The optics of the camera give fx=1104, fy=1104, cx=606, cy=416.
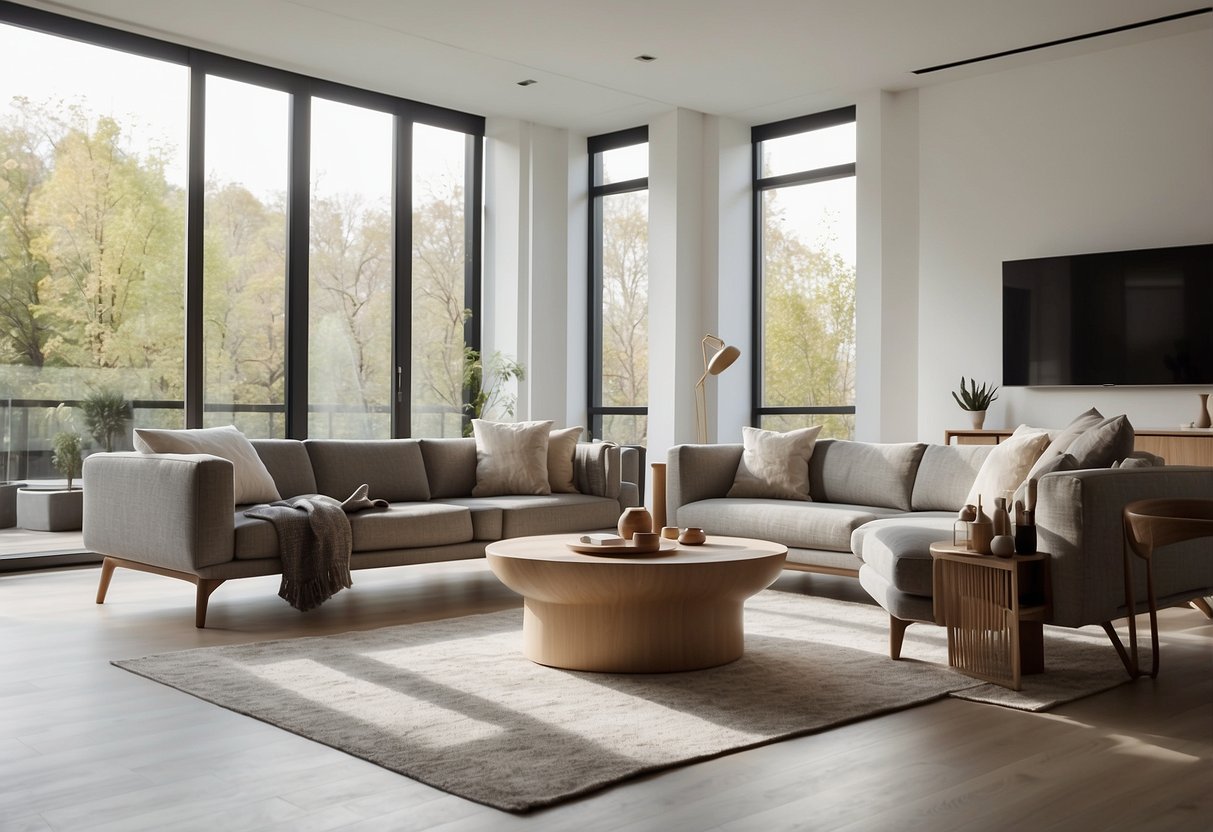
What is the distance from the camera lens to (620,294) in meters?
8.93

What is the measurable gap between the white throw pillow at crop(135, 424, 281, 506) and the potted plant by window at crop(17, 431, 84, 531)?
1.53m

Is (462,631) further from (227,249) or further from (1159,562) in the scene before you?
(227,249)

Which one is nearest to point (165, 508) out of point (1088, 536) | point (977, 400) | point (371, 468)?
point (371, 468)

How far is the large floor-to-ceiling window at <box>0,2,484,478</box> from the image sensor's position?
6039 millimetres

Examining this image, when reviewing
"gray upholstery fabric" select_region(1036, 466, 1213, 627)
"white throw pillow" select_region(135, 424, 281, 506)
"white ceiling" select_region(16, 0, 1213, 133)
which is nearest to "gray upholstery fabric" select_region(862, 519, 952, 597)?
"gray upholstery fabric" select_region(1036, 466, 1213, 627)

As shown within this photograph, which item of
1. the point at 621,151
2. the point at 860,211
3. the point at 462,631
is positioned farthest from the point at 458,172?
the point at 462,631

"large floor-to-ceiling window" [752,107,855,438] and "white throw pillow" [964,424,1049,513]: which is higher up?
"large floor-to-ceiling window" [752,107,855,438]

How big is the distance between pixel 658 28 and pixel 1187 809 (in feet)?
17.2

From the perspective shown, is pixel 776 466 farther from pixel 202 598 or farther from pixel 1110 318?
pixel 202 598

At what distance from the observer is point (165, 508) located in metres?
4.25

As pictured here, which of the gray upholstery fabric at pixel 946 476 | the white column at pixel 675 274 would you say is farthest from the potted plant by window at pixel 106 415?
the gray upholstery fabric at pixel 946 476

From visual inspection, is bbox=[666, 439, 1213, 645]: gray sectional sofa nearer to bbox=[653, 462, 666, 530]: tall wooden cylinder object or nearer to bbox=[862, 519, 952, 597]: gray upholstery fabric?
bbox=[862, 519, 952, 597]: gray upholstery fabric

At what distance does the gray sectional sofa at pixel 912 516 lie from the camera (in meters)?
3.36

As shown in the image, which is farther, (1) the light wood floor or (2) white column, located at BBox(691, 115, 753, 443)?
(2) white column, located at BBox(691, 115, 753, 443)
